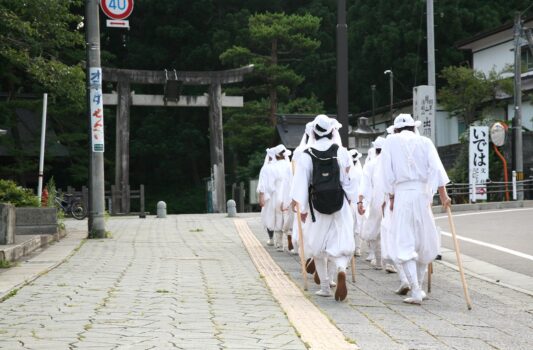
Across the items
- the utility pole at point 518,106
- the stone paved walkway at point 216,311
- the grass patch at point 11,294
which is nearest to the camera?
the stone paved walkway at point 216,311

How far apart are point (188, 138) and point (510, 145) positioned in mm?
17675

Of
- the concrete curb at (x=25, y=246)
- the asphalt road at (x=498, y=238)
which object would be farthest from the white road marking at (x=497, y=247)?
the concrete curb at (x=25, y=246)

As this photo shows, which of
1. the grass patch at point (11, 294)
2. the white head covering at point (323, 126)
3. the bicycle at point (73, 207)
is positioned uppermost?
the white head covering at point (323, 126)

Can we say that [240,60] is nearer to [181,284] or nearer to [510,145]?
[510,145]

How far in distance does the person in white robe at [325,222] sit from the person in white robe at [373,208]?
2709 mm

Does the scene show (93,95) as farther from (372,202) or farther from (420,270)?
(420,270)

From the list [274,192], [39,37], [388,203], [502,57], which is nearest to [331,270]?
[388,203]

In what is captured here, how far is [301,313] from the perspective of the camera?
6449 millimetres

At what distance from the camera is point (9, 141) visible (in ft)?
95.0

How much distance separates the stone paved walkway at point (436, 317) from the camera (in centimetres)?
559

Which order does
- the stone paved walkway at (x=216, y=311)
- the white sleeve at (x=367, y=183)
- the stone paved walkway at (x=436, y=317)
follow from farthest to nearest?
the white sleeve at (x=367, y=183), the stone paved walkway at (x=436, y=317), the stone paved walkway at (x=216, y=311)

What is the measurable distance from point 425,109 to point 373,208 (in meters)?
4.05

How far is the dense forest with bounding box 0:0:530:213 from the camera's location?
35906 mm

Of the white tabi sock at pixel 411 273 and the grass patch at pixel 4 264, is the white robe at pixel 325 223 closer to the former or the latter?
the white tabi sock at pixel 411 273
